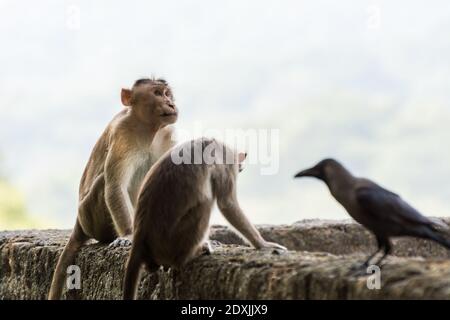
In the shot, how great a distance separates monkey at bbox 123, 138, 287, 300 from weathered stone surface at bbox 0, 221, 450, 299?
0.17m

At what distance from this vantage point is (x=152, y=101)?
27.2ft

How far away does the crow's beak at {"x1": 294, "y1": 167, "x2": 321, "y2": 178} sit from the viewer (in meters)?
4.88

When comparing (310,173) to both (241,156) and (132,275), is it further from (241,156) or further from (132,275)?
(241,156)

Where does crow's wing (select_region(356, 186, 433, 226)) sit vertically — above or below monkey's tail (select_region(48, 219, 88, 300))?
above

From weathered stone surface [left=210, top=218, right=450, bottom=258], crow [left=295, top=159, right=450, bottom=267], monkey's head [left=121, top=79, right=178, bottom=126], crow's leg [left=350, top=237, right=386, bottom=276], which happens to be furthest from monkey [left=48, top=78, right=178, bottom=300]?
crow's leg [left=350, top=237, right=386, bottom=276]

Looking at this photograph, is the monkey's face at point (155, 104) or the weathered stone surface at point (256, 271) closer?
the weathered stone surface at point (256, 271)

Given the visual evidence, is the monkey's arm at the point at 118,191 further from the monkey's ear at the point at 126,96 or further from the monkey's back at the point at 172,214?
the monkey's back at the point at 172,214

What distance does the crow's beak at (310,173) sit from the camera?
4.88 metres

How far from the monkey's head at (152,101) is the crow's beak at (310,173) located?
337 cm

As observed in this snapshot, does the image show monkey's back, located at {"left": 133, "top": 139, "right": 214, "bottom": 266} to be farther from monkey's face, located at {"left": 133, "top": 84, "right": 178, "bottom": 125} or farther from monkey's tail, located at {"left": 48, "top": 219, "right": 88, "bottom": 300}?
monkey's face, located at {"left": 133, "top": 84, "right": 178, "bottom": 125}

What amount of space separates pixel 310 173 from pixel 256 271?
0.70 m

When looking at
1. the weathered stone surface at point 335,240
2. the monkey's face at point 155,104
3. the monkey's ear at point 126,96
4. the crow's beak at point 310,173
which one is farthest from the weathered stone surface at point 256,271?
the monkey's ear at point 126,96
